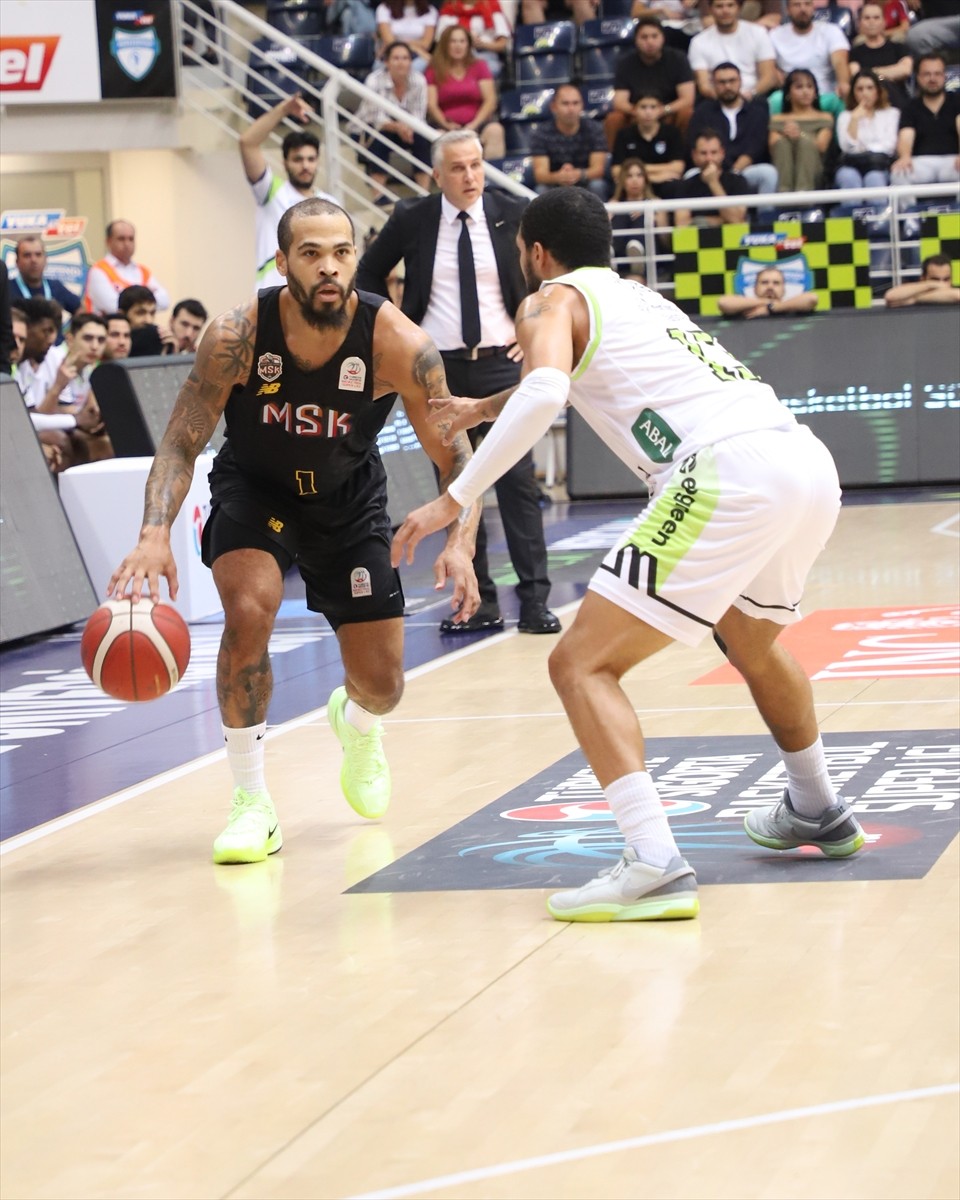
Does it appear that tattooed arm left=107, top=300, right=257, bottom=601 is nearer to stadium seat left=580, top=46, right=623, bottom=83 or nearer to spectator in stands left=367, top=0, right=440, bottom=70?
spectator in stands left=367, top=0, right=440, bottom=70

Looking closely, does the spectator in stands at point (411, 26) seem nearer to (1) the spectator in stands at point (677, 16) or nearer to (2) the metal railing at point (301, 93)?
(2) the metal railing at point (301, 93)

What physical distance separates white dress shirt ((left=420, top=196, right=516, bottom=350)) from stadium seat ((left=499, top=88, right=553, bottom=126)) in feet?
30.8

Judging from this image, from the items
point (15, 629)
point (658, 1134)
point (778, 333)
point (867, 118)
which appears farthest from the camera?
point (867, 118)

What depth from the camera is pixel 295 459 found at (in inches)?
221

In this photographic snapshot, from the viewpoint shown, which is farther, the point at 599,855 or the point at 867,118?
the point at 867,118

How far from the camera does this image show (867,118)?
1659cm

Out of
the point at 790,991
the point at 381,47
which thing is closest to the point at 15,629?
the point at 790,991

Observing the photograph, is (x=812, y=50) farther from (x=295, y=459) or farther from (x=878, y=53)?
(x=295, y=459)

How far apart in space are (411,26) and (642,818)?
50.2 ft

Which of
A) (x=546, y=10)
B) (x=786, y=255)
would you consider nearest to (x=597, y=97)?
(x=546, y=10)

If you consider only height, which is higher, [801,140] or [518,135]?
[518,135]

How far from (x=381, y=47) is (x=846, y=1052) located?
15.9 metres

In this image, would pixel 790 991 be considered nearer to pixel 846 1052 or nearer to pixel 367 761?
pixel 846 1052

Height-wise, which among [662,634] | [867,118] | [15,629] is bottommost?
[15,629]
